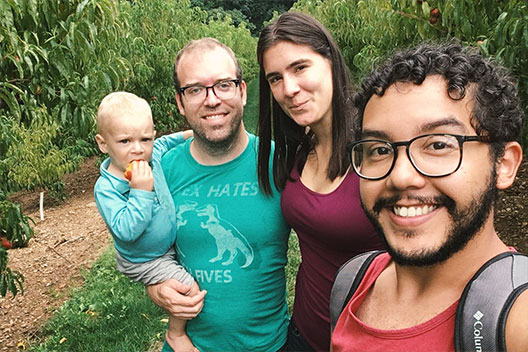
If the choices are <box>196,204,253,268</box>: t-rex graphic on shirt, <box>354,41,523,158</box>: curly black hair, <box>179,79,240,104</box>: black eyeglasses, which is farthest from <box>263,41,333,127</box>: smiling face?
<box>354,41,523,158</box>: curly black hair

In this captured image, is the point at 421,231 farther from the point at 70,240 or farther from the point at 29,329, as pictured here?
the point at 70,240

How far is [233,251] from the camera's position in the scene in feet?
7.02

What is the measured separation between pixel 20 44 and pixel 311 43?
2.18 m

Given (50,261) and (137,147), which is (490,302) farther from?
(50,261)

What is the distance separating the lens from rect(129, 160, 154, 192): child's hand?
86.8 inches

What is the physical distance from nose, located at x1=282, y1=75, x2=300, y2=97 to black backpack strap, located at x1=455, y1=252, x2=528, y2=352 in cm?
109

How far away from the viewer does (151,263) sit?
7.26 feet

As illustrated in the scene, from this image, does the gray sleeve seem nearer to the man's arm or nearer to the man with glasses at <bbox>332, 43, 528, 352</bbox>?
the man with glasses at <bbox>332, 43, 528, 352</bbox>

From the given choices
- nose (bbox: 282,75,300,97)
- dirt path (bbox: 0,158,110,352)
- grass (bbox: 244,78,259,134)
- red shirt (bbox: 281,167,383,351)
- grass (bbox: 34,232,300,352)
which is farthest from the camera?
grass (bbox: 244,78,259,134)

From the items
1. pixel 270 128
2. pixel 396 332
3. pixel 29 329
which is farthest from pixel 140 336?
pixel 396 332

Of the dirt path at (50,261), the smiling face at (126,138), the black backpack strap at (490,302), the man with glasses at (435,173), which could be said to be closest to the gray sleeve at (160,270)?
the smiling face at (126,138)

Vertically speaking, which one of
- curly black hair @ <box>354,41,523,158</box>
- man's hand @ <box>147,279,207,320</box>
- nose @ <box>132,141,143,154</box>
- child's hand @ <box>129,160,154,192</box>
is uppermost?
curly black hair @ <box>354,41,523,158</box>

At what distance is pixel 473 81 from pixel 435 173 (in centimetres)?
23

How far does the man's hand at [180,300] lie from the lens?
83.6 inches
